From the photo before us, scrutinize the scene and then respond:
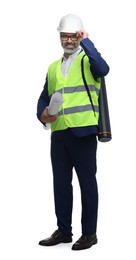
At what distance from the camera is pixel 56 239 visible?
7.77 meters

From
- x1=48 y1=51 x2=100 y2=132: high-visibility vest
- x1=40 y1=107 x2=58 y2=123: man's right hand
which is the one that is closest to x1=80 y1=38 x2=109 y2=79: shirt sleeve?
x1=48 y1=51 x2=100 y2=132: high-visibility vest

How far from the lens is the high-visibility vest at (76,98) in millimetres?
7461

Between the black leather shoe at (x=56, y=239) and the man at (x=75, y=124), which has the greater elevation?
the man at (x=75, y=124)

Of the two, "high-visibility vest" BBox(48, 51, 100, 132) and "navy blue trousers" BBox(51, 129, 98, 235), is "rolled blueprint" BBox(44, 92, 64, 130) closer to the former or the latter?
"high-visibility vest" BBox(48, 51, 100, 132)

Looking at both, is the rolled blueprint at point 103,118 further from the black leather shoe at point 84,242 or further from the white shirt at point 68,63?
the black leather shoe at point 84,242

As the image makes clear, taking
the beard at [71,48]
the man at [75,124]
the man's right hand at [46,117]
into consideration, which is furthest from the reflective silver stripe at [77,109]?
the beard at [71,48]

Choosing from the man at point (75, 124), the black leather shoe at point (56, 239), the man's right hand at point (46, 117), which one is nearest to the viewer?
the man at point (75, 124)

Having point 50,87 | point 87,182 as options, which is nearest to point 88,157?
point 87,182

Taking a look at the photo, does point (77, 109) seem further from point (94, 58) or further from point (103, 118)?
point (94, 58)

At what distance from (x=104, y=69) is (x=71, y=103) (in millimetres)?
366

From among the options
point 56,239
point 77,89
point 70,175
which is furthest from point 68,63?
point 56,239

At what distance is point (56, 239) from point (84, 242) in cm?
28

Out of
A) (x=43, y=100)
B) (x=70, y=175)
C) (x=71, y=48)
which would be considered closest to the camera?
(x=71, y=48)

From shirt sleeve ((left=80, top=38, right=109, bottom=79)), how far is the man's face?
0.17 metres
